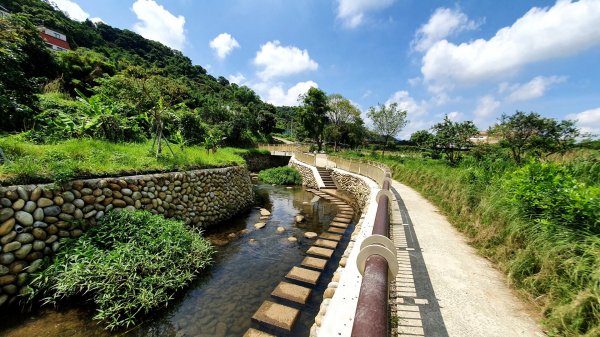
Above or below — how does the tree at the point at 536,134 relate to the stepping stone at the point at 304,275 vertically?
above

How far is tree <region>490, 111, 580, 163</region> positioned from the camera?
42.3ft

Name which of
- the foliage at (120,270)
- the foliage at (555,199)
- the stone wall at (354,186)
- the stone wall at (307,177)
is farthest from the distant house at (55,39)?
the foliage at (555,199)

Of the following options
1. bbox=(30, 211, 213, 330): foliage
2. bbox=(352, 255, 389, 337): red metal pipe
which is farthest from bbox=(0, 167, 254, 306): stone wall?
bbox=(352, 255, 389, 337): red metal pipe

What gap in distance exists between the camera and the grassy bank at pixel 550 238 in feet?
8.94

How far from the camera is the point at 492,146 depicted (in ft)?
54.2

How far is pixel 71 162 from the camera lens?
5473mm

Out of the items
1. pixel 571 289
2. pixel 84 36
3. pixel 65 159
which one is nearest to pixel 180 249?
pixel 65 159

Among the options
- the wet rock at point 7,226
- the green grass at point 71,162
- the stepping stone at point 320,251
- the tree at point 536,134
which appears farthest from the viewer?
the tree at point 536,134

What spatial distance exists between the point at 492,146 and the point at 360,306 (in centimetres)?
2040

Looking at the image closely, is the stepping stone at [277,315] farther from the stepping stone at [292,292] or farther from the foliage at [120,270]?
the foliage at [120,270]

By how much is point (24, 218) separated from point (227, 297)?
13.2 feet

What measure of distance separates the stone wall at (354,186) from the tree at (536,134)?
27.2 ft

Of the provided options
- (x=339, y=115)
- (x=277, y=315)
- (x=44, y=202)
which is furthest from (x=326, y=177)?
(x=339, y=115)

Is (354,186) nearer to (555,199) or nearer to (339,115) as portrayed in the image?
(555,199)
